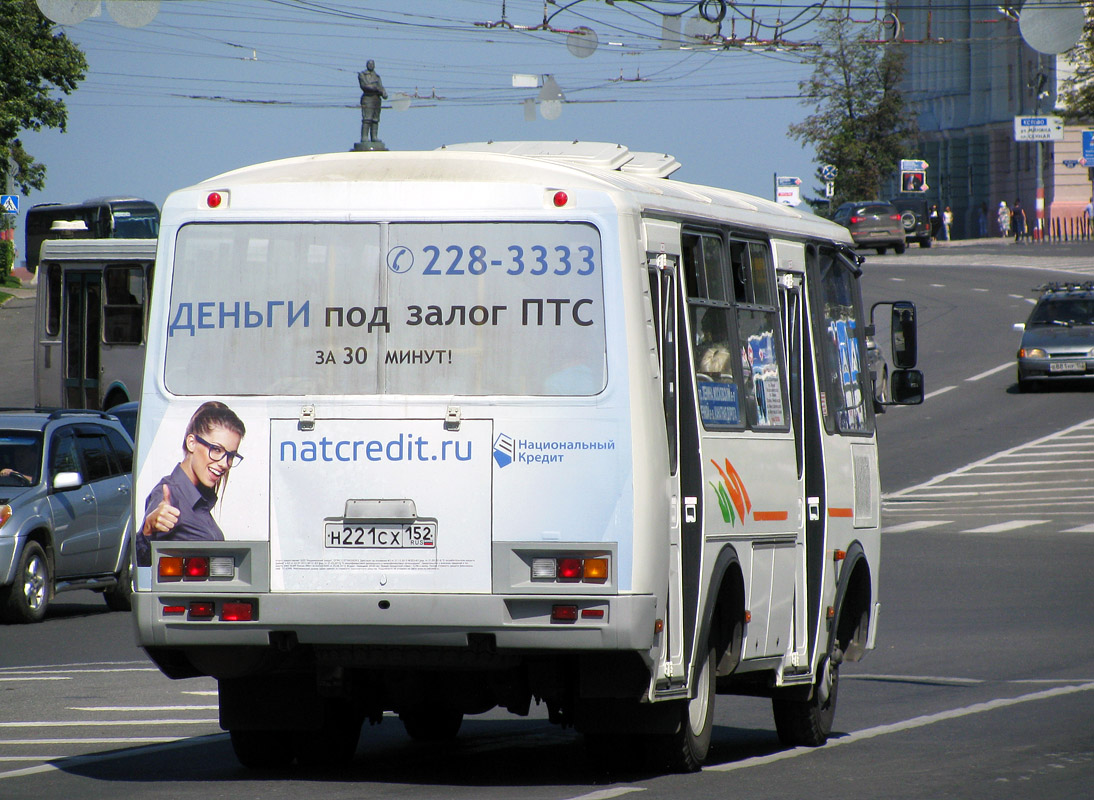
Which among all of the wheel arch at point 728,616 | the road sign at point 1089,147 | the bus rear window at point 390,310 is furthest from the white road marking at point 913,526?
the road sign at point 1089,147

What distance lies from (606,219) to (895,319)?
3.87 meters

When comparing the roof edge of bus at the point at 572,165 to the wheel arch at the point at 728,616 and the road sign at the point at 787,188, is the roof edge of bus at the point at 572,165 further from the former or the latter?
the road sign at the point at 787,188

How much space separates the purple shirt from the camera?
8312mm

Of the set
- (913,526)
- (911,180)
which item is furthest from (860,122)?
(913,526)

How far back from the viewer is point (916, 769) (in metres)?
9.16

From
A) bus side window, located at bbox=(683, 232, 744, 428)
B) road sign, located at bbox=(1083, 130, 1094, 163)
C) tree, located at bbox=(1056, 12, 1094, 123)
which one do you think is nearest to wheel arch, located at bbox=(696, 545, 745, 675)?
bus side window, located at bbox=(683, 232, 744, 428)

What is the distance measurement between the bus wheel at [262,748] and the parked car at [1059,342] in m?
30.3

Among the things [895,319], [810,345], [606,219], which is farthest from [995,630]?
[606,219]

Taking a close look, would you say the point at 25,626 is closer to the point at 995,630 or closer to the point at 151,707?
the point at 151,707

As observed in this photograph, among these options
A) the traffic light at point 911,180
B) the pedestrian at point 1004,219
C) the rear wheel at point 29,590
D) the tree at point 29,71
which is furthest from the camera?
the pedestrian at point 1004,219

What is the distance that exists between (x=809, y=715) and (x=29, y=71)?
43.2m

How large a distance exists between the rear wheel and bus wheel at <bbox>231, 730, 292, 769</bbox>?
312 inches

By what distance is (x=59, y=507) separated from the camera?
1717 cm

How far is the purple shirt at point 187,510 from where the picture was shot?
8312 millimetres
